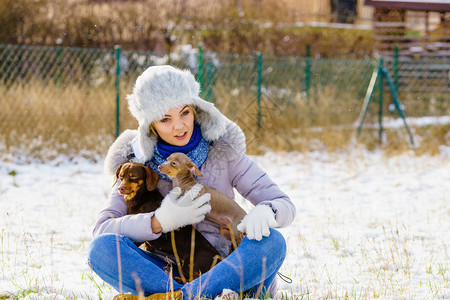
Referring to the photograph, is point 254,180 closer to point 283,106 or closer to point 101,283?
point 101,283

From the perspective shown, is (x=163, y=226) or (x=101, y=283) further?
(x=101, y=283)

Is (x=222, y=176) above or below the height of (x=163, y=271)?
above

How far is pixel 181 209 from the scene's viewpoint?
8.89 feet

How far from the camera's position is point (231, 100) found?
10.6m

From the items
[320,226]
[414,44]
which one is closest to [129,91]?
[320,226]

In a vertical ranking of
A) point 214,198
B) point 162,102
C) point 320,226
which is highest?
point 162,102

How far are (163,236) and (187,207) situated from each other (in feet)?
0.98

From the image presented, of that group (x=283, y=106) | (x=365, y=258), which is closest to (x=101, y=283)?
(x=365, y=258)

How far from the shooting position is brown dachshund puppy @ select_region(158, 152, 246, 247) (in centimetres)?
285

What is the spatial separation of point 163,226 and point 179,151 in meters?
0.48

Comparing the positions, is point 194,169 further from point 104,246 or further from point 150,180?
point 104,246

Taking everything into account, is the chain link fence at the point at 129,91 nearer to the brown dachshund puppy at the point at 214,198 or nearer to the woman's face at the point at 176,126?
the woman's face at the point at 176,126

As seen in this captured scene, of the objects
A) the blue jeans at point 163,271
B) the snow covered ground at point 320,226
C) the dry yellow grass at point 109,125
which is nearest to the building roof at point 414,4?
the dry yellow grass at point 109,125

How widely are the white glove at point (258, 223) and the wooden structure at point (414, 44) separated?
11.1 meters
